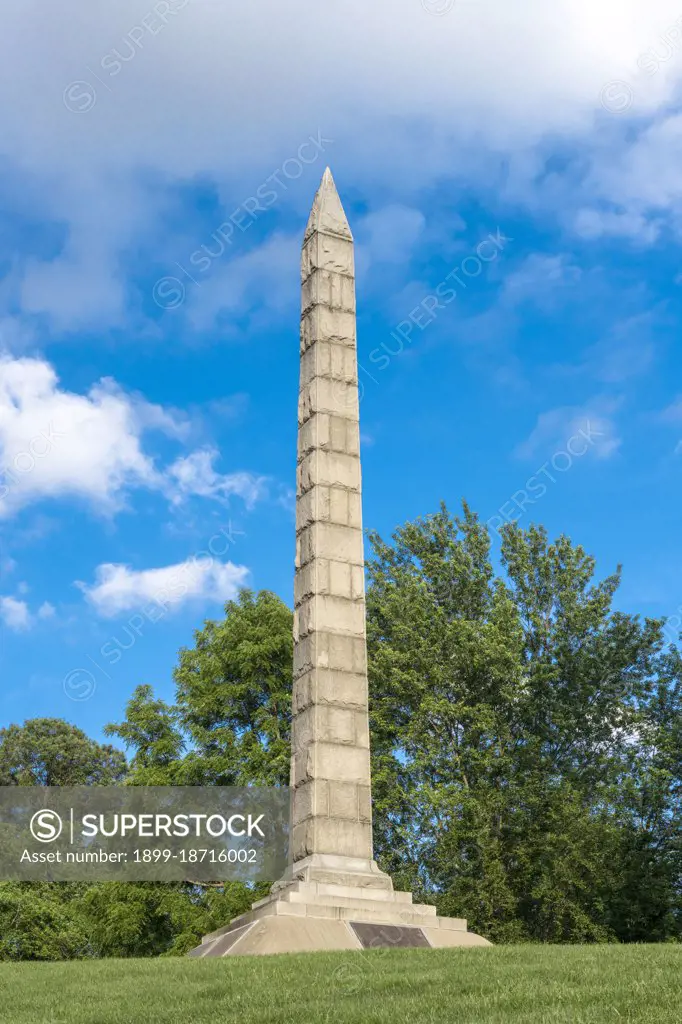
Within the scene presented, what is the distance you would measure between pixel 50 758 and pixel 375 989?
4246cm

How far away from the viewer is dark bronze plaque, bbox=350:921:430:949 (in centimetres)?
1527

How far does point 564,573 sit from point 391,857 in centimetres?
1048

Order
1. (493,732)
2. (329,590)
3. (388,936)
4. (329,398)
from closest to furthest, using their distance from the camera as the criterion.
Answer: (388,936) → (329,590) → (329,398) → (493,732)

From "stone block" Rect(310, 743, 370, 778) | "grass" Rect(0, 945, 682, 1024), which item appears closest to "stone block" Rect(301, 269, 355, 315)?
"stone block" Rect(310, 743, 370, 778)

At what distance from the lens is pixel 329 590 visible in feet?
61.2

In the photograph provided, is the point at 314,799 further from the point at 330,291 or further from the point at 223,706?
the point at 223,706

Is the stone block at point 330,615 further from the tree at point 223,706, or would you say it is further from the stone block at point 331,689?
the tree at point 223,706

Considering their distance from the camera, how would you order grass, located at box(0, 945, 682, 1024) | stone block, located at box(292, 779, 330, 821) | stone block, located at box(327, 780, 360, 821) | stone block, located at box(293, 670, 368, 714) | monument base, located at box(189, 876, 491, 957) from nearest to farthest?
grass, located at box(0, 945, 682, 1024) < monument base, located at box(189, 876, 491, 957) < stone block, located at box(292, 779, 330, 821) < stone block, located at box(327, 780, 360, 821) < stone block, located at box(293, 670, 368, 714)

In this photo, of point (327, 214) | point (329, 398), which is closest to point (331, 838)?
point (329, 398)

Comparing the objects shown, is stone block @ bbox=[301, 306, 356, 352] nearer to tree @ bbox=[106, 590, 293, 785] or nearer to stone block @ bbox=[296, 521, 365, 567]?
stone block @ bbox=[296, 521, 365, 567]

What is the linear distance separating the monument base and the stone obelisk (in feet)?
0.07

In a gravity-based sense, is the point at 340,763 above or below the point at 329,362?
below

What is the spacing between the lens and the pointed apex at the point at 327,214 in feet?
70.0

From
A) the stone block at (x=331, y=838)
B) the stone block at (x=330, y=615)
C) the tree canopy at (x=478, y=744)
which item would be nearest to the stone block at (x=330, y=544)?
the stone block at (x=330, y=615)
